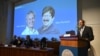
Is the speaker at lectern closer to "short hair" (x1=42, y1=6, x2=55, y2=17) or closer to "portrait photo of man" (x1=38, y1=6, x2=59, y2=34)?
"portrait photo of man" (x1=38, y1=6, x2=59, y2=34)

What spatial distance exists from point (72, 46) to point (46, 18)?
13.1ft

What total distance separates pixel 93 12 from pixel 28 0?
383 cm

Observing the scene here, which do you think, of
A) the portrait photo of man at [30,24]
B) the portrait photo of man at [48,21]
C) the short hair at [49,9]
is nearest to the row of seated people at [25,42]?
the portrait photo of man at [30,24]

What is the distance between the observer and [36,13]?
7906 millimetres

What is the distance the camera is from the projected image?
6.29 m

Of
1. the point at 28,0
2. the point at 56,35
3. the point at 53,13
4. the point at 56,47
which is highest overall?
the point at 28,0

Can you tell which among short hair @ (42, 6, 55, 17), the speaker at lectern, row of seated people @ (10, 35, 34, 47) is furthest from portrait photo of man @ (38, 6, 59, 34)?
the speaker at lectern

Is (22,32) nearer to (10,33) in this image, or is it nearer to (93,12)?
(10,33)

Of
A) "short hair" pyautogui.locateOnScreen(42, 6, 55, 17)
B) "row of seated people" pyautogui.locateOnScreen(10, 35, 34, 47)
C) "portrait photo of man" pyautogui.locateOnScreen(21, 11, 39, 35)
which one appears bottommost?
"row of seated people" pyautogui.locateOnScreen(10, 35, 34, 47)

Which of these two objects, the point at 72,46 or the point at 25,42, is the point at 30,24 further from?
the point at 72,46

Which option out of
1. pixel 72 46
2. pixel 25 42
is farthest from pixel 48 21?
→ pixel 72 46

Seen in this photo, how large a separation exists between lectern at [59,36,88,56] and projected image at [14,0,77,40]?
2.47m

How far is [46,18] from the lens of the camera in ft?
24.0

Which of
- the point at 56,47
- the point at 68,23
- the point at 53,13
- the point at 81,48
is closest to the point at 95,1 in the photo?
the point at 68,23
